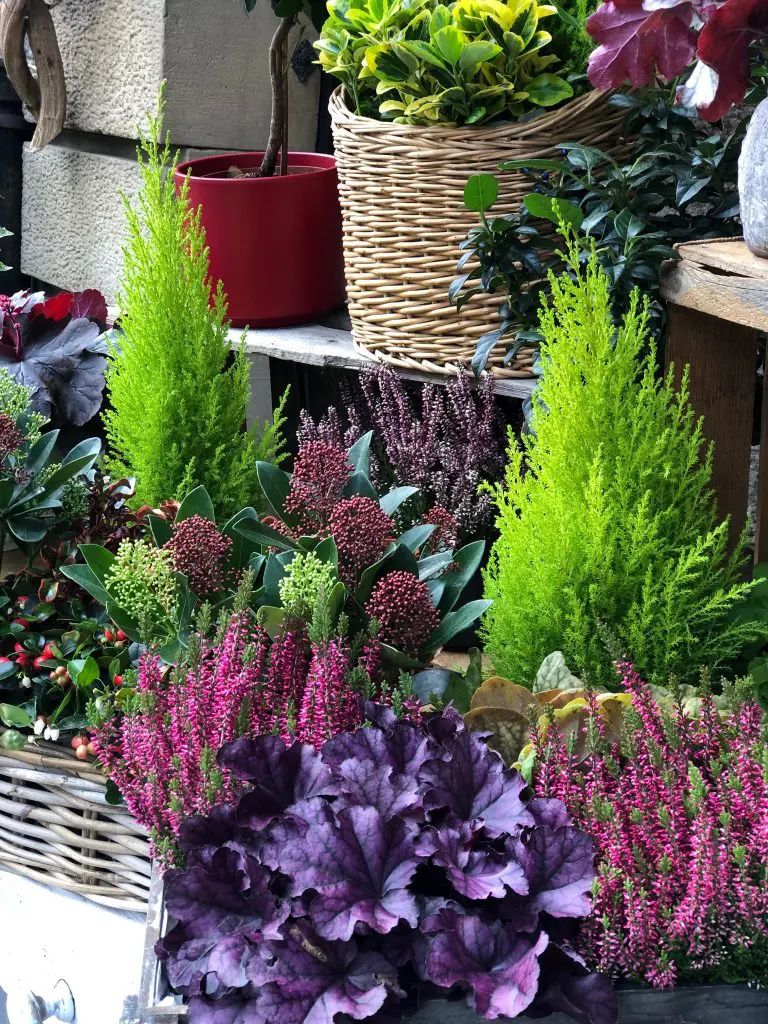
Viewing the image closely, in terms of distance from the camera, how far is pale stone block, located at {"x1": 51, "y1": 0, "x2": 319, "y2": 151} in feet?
9.30

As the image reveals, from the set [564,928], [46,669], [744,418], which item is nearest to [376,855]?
[564,928]

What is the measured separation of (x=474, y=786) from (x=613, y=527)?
49 cm

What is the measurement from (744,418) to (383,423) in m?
0.77

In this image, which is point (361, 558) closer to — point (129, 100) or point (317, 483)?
point (317, 483)

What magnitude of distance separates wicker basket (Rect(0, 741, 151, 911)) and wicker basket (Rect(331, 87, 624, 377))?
1006 millimetres

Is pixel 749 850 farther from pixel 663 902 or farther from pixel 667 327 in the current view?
pixel 667 327

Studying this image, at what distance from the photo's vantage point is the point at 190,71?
2861mm

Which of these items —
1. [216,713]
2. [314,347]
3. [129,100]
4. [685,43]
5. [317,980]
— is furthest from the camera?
[129,100]

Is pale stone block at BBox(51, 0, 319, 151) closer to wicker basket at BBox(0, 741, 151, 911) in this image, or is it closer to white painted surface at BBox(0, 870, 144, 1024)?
wicker basket at BBox(0, 741, 151, 911)

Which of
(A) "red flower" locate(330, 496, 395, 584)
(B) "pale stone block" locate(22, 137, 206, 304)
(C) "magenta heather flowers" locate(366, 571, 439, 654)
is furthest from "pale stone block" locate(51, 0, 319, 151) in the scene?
(C) "magenta heather flowers" locate(366, 571, 439, 654)

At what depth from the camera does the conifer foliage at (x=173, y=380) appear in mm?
2004

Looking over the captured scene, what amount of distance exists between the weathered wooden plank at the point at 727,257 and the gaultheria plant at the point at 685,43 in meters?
0.18

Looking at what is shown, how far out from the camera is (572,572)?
4.88 feet

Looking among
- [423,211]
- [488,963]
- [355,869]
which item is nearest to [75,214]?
[423,211]
